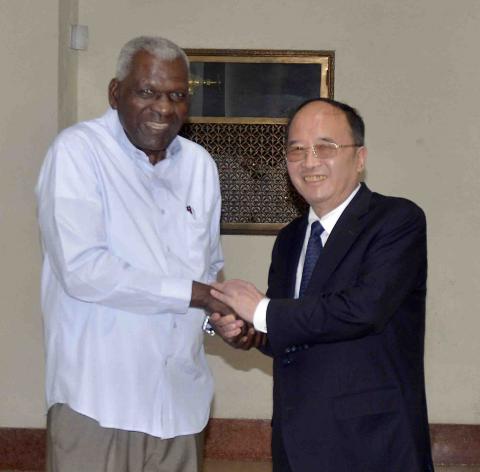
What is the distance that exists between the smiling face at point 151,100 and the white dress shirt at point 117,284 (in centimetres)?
5

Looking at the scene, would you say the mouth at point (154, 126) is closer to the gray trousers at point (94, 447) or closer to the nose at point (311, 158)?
the nose at point (311, 158)

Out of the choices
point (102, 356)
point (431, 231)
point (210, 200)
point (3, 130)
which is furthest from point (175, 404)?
point (431, 231)

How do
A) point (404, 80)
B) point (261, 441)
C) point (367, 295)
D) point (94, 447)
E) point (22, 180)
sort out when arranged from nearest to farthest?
1. point (367, 295)
2. point (94, 447)
3. point (22, 180)
4. point (404, 80)
5. point (261, 441)

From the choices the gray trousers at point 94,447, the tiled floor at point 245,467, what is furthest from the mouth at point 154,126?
the tiled floor at point 245,467

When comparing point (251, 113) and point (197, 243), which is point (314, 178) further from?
point (251, 113)

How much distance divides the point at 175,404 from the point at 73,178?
751mm

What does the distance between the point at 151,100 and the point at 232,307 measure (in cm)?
69

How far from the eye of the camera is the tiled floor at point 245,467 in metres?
5.36

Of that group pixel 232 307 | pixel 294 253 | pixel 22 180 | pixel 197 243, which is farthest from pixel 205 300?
pixel 22 180

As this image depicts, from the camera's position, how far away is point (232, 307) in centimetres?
294

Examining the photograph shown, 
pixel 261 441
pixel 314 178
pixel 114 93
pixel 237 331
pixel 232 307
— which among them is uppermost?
pixel 114 93

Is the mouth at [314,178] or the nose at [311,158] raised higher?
the nose at [311,158]

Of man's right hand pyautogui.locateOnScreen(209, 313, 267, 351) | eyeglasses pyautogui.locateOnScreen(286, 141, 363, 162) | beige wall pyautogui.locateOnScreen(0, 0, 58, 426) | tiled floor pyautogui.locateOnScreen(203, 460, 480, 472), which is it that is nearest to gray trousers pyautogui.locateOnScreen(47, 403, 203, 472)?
man's right hand pyautogui.locateOnScreen(209, 313, 267, 351)

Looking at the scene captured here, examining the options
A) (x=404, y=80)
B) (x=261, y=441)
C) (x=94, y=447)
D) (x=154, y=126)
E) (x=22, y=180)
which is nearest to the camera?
(x=94, y=447)
